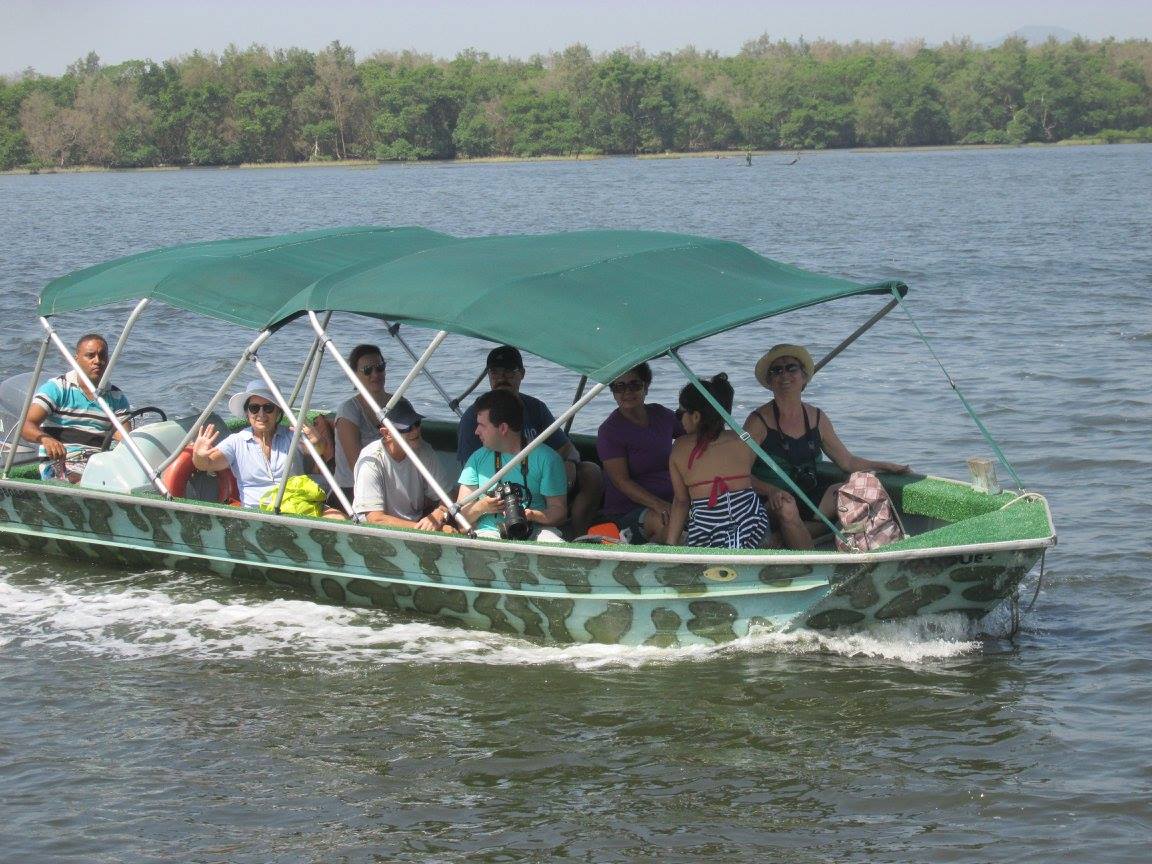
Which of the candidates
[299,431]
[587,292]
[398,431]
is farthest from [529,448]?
[299,431]

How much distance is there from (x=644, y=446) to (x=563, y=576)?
3.96ft

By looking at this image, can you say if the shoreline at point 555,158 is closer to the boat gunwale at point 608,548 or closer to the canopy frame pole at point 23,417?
the canopy frame pole at point 23,417

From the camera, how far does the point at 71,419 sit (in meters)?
10.9

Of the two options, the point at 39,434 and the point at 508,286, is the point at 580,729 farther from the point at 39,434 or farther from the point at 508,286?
the point at 39,434

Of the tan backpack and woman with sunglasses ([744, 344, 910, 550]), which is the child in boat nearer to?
woman with sunglasses ([744, 344, 910, 550])

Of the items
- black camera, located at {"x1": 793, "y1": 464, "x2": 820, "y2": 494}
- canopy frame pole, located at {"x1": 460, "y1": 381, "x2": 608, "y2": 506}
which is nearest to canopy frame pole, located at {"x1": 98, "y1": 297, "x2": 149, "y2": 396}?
canopy frame pole, located at {"x1": 460, "y1": 381, "x2": 608, "y2": 506}

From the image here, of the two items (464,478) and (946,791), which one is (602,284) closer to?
(464,478)

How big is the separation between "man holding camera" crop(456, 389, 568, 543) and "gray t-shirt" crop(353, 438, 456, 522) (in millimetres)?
528

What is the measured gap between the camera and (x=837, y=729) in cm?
753

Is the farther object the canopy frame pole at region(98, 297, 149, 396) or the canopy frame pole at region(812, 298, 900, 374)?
the canopy frame pole at region(98, 297, 149, 396)

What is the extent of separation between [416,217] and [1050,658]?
4238cm

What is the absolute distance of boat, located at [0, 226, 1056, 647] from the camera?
773cm

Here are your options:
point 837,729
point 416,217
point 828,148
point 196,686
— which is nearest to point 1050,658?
point 837,729

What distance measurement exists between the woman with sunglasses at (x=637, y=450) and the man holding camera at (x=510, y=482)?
49 cm
